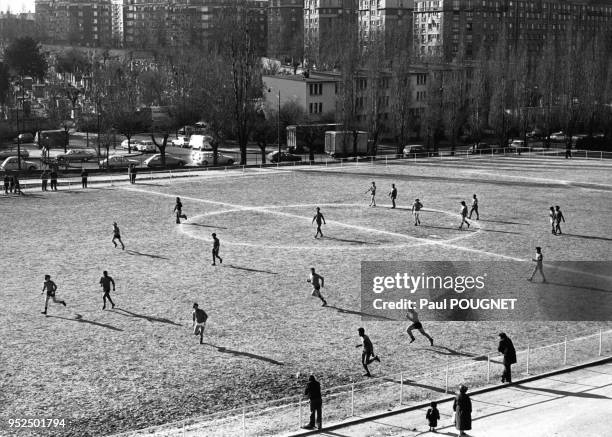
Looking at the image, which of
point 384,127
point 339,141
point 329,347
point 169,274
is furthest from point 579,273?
point 384,127

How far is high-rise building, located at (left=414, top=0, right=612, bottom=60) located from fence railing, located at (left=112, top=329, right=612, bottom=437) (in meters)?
136

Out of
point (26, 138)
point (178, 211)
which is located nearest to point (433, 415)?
point (178, 211)

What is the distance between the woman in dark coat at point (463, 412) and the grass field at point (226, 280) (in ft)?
15.6

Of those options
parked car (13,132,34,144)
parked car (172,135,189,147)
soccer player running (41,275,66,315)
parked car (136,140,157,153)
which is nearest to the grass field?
soccer player running (41,275,66,315)

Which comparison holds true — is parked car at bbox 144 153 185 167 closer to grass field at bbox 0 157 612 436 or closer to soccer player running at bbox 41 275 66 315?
grass field at bbox 0 157 612 436

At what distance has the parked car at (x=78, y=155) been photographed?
83.6 metres

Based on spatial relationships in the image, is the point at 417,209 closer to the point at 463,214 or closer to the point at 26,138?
the point at 463,214

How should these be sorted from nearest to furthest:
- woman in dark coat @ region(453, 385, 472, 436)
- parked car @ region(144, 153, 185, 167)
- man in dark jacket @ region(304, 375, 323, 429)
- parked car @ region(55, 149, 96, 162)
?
woman in dark coat @ region(453, 385, 472, 436) → man in dark jacket @ region(304, 375, 323, 429) → parked car @ region(144, 153, 185, 167) → parked car @ region(55, 149, 96, 162)

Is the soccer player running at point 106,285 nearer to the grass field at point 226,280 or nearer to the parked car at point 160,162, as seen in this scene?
the grass field at point 226,280

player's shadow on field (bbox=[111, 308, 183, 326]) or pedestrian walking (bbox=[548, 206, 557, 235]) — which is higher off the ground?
pedestrian walking (bbox=[548, 206, 557, 235])

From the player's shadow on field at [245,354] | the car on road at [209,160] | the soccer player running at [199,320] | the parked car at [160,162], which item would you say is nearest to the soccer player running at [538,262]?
the player's shadow on field at [245,354]

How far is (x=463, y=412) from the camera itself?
58.6 feet

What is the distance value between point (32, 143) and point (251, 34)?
37.1m

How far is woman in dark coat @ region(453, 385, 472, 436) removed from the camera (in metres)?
17.8
